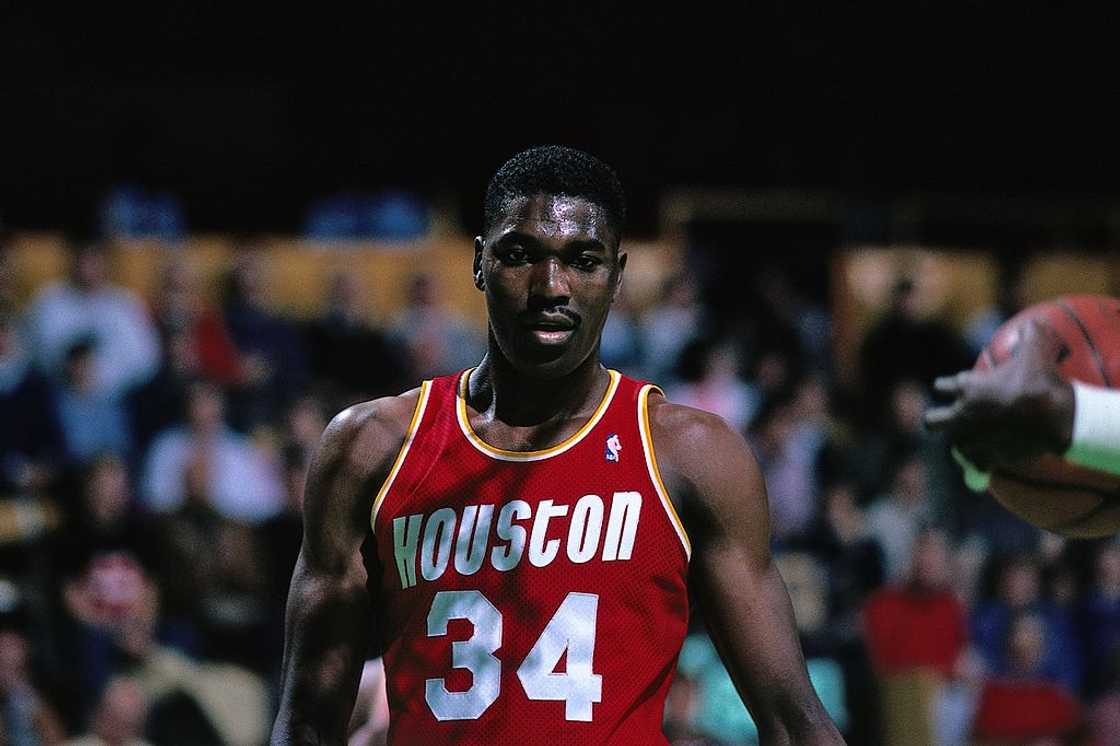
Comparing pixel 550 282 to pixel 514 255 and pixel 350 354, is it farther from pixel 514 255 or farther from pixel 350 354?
pixel 350 354

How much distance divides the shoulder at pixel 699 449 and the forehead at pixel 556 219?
0.41 meters

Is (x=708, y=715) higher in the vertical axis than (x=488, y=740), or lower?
lower

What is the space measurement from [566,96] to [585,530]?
1096cm

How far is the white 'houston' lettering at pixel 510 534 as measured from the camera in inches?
137

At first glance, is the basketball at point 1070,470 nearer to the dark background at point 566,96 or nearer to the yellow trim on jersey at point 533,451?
the yellow trim on jersey at point 533,451

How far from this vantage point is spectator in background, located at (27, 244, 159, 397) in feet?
30.3

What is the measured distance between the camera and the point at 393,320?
34.9 feet

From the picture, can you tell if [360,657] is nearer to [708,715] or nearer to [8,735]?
[8,735]

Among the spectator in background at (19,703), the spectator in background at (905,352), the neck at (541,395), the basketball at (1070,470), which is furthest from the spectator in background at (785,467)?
the basketball at (1070,470)

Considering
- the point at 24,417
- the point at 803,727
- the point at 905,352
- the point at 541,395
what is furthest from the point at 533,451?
the point at 905,352

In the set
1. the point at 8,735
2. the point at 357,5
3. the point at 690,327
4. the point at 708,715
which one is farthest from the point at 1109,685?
the point at 357,5

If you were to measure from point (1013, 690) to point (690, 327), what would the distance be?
124 inches

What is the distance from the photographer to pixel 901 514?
10094mm

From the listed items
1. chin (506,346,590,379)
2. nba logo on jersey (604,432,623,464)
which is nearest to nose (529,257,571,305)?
chin (506,346,590,379)
